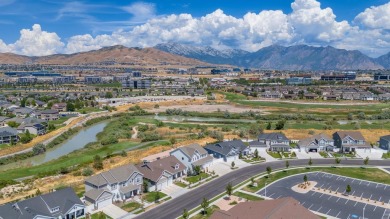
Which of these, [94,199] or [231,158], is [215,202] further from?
[231,158]

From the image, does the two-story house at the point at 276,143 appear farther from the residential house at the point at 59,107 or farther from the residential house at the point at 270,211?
the residential house at the point at 59,107

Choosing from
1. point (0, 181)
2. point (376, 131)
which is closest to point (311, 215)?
point (0, 181)

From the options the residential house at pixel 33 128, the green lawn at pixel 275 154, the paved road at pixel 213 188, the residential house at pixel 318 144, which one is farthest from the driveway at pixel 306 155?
the residential house at pixel 33 128

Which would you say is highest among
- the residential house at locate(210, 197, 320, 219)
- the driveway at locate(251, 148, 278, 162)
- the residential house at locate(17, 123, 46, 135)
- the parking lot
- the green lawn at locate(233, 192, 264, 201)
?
the residential house at locate(210, 197, 320, 219)

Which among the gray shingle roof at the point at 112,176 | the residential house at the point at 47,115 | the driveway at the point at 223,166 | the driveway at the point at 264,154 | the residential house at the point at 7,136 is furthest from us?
the residential house at the point at 47,115

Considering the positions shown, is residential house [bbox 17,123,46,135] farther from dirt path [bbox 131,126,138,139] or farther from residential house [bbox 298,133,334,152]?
residential house [bbox 298,133,334,152]

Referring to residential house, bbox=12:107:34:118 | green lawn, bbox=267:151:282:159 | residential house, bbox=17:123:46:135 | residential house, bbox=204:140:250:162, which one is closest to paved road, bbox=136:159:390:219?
green lawn, bbox=267:151:282:159
